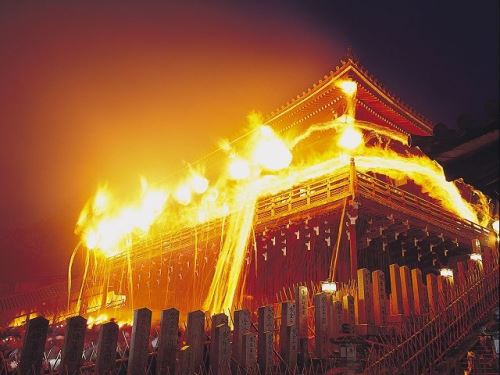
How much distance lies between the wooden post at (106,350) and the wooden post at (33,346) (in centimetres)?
63

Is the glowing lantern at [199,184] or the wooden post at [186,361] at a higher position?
the glowing lantern at [199,184]

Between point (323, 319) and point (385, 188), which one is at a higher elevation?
point (385, 188)

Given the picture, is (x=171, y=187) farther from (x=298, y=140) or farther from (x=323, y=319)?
(x=323, y=319)

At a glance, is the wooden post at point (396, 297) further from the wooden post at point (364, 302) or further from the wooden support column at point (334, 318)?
the wooden support column at point (334, 318)

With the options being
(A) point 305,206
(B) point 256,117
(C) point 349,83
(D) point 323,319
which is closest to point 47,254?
(B) point 256,117

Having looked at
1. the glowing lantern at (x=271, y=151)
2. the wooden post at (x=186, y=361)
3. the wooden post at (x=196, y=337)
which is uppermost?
the glowing lantern at (x=271, y=151)

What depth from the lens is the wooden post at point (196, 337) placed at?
17.8ft

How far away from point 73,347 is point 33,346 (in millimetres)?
424

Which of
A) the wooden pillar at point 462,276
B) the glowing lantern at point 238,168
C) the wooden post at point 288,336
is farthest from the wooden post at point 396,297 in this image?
the glowing lantern at point 238,168

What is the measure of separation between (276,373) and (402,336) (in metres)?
2.08

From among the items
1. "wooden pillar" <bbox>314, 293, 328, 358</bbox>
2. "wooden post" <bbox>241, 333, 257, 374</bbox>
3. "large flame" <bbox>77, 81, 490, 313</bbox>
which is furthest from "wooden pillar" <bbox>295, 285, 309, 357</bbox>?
"large flame" <bbox>77, 81, 490, 313</bbox>

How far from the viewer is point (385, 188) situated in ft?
41.4

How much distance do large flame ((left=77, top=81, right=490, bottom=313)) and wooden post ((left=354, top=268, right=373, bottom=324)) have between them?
14.8 ft

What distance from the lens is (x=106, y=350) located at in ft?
16.4
